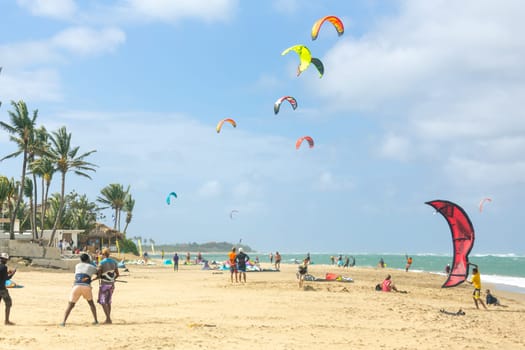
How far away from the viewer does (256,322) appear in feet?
38.8

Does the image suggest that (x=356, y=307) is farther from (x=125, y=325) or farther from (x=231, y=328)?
(x=125, y=325)

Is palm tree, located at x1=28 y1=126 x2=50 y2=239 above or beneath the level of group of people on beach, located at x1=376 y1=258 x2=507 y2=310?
above

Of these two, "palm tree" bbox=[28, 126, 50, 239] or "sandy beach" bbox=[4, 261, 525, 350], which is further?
"palm tree" bbox=[28, 126, 50, 239]

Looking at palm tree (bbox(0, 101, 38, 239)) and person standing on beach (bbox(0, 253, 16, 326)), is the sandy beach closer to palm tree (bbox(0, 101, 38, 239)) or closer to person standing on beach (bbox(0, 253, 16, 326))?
person standing on beach (bbox(0, 253, 16, 326))

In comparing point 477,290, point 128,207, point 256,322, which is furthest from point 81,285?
point 128,207

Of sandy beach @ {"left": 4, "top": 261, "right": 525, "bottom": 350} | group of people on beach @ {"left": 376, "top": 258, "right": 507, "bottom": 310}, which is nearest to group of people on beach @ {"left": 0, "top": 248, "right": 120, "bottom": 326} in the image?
sandy beach @ {"left": 4, "top": 261, "right": 525, "bottom": 350}

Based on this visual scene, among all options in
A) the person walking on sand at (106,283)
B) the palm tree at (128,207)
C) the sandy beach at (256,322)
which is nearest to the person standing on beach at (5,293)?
the sandy beach at (256,322)

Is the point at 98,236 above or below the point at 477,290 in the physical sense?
above

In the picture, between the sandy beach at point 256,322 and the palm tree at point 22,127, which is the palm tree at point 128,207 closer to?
the palm tree at point 22,127

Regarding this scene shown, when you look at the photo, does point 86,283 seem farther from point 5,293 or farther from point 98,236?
point 98,236

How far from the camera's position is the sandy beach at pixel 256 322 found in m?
9.50

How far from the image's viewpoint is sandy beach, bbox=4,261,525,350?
9.50 m

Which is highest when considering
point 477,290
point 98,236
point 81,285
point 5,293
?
point 98,236

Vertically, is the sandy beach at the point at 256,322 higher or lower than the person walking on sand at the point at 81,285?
lower
